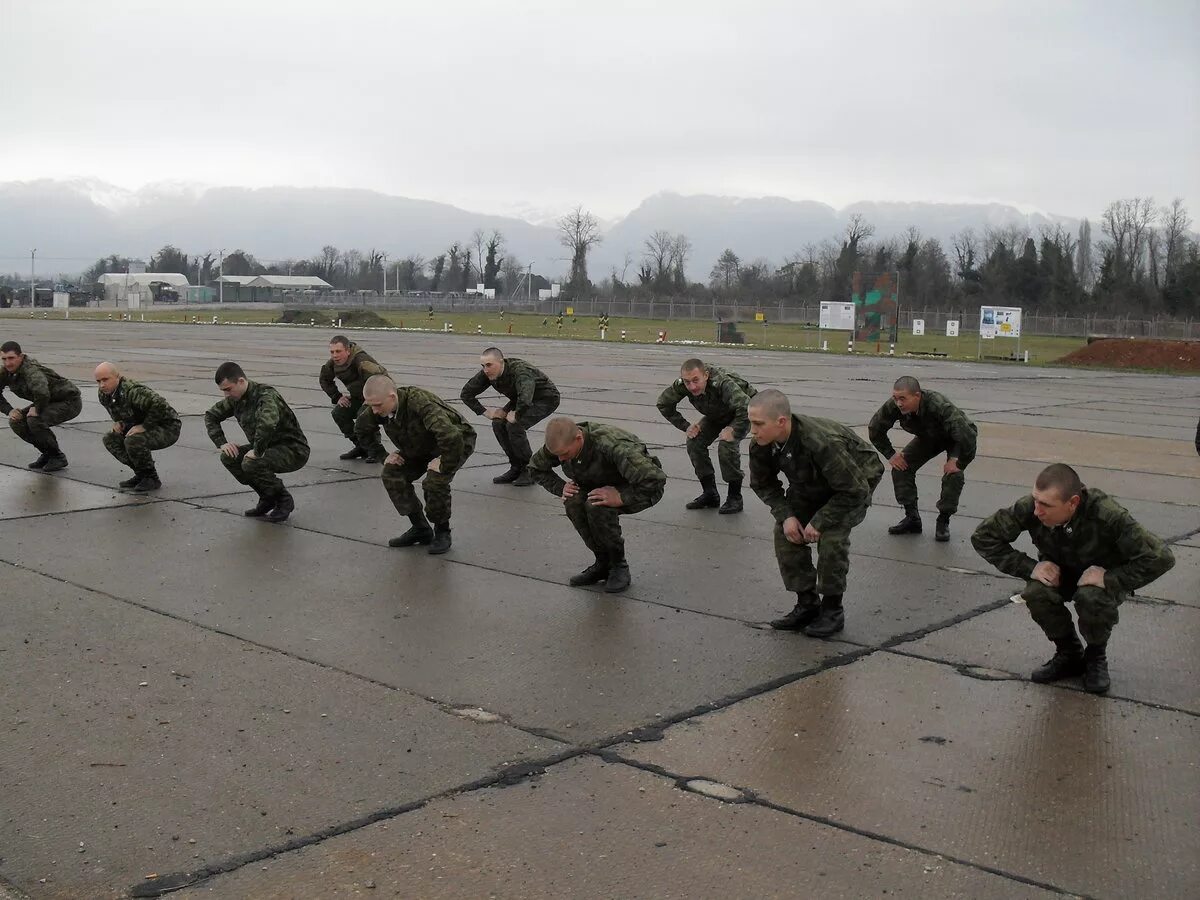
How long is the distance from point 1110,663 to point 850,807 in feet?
9.30

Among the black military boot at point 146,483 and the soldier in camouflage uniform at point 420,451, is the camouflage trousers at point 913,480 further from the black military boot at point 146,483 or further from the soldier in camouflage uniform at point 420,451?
the black military boot at point 146,483

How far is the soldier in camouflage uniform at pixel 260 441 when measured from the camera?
34.5 ft

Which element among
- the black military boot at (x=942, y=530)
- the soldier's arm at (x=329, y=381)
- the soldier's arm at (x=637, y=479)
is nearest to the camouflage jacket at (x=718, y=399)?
the black military boot at (x=942, y=530)

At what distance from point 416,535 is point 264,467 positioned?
179 centimetres

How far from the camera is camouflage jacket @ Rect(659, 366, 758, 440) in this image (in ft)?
37.1

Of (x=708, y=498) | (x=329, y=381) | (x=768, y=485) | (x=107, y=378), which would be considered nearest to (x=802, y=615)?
(x=768, y=485)

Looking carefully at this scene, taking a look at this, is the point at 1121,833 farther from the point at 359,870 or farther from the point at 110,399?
the point at 110,399

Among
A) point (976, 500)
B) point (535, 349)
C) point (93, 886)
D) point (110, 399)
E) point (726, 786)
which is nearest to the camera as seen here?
point (93, 886)

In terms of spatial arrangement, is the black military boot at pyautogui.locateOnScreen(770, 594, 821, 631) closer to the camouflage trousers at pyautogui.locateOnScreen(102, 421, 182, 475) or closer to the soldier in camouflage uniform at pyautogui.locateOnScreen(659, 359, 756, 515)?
the soldier in camouflage uniform at pyautogui.locateOnScreen(659, 359, 756, 515)

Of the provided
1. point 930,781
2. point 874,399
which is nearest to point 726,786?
point 930,781

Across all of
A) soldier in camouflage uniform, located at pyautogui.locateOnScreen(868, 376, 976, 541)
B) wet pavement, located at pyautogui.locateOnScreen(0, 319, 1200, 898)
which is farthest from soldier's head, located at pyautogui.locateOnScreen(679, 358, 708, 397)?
soldier in camouflage uniform, located at pyautogui.locateOnScreen(868, 376, 976, 541)

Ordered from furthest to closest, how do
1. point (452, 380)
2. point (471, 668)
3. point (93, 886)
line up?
point (452, 380), point (471, 668), point (93, 886)

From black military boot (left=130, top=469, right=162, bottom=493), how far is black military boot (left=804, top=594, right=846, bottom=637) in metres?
7.12

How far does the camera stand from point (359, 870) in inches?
169
